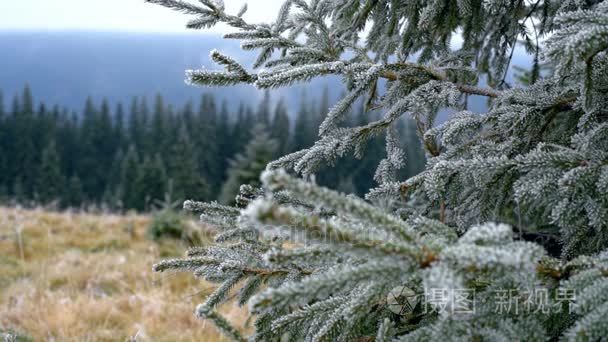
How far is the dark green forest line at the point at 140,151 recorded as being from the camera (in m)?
53.8

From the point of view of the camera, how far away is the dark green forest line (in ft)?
176

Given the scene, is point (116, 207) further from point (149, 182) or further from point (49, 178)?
point (49, 178)

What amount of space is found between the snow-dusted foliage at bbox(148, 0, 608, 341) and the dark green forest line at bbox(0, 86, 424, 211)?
1857 inches

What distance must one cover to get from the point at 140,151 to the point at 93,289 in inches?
2647

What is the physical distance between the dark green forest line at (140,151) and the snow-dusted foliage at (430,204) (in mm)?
47166

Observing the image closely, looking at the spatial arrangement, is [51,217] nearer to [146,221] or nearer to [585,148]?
[146,221]

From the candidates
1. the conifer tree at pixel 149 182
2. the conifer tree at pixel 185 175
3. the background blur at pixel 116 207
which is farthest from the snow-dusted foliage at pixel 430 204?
the conifer tree at pixel 149 182

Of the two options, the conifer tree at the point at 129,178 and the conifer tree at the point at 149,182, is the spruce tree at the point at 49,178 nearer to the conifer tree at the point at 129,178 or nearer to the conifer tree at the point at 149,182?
the conifer tree at the point at 129,178

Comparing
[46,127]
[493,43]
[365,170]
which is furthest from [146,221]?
[46,127]

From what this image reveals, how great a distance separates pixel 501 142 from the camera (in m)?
2.09

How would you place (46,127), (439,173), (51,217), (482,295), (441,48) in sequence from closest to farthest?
(482,295)
(439,173)
(441,48)
(51,217)
(46,127)

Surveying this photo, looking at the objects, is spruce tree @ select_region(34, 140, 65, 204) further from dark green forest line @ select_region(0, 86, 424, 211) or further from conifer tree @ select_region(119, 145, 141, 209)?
conifer tree @ select_region(119, 145, 141, 209)

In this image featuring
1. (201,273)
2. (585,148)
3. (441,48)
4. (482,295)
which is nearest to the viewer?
(482,295)

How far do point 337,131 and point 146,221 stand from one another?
8.81 m
